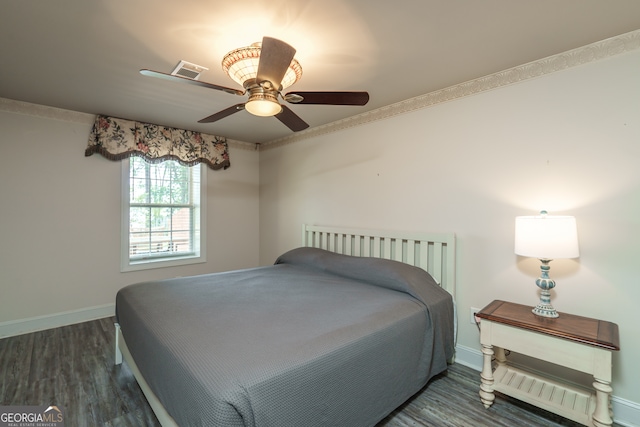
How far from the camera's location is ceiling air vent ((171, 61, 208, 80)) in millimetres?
2121

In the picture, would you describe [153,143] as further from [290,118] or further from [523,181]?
[523,181]

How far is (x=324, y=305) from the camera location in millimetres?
1974

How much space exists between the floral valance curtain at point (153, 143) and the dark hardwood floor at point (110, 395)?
210 centimetres

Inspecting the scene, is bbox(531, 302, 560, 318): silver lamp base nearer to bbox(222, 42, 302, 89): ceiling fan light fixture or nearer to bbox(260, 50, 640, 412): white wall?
bbox(260, 50, 640, 412): white wall

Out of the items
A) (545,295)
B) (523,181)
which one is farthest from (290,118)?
(545,295)

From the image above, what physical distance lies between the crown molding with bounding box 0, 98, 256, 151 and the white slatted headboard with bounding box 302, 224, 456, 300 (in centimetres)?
293

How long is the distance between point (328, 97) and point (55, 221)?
3279 mm

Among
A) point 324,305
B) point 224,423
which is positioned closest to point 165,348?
point 224,423

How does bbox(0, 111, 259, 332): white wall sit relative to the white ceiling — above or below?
below

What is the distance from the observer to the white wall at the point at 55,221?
9.56 ft

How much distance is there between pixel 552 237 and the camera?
1.74 m

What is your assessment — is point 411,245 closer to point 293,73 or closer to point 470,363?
point 470,363

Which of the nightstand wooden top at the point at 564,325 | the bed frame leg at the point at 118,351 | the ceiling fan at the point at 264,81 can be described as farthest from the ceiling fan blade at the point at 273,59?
the bed frame leg at the point at 118,351

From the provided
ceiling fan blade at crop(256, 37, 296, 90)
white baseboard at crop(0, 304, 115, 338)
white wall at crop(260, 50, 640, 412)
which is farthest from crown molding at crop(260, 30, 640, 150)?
white baseboard at crop(0, 304, 115, 338)
